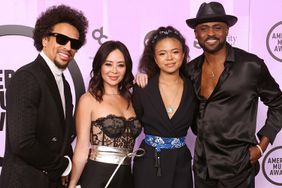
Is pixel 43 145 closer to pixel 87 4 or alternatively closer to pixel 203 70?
pixel 203 70

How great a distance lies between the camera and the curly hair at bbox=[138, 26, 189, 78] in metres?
2.35

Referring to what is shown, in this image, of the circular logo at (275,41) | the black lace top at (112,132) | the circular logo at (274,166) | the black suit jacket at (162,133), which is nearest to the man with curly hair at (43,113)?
the black lace top at (112,132)

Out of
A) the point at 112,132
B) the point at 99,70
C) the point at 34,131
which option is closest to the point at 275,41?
the point at 99,70

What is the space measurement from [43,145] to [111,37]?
4.23ft

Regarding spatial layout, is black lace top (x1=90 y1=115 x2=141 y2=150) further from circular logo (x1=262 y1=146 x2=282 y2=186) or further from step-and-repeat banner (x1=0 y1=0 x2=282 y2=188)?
circular logo (x1=262 y1=146 x2=282 y2=186)

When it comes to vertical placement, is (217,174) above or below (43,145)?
below

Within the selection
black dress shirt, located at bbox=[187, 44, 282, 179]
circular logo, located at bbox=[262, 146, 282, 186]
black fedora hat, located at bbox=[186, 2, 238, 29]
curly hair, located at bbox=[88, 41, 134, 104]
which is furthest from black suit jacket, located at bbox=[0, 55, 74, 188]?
circular logo, located at bbox=[262, 146, 282, 186]

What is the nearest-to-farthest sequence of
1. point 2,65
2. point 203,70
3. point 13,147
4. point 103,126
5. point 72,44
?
1. point 13,147
2. point 72,44
3. point 103,126
4. point 203,70
5. point 2,65

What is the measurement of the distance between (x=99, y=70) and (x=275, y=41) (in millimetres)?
1491

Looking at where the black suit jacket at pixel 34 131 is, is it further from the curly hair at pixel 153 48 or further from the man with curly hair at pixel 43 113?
the curly hair at pixel 153 48

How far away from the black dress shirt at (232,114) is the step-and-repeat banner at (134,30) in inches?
31.7

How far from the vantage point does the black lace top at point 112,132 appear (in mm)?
2217

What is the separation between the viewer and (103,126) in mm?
2221

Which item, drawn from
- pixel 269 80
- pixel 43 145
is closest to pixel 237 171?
pixel 269 80
